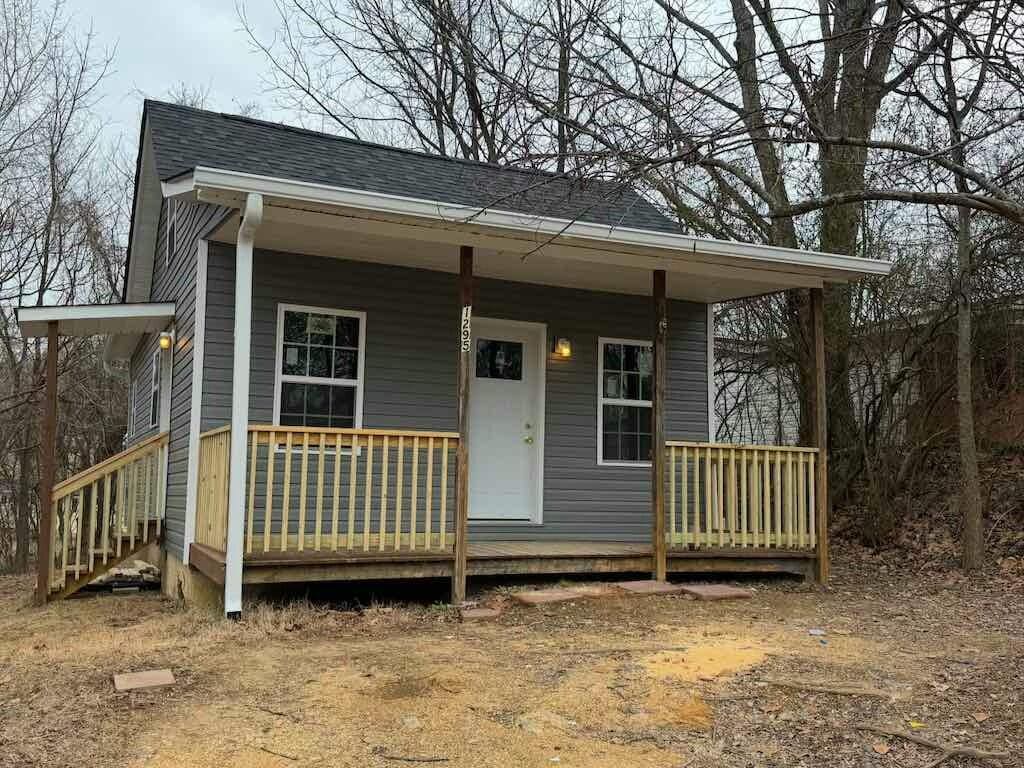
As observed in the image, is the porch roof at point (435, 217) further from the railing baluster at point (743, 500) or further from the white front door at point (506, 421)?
the railing baluster at point (743, 500)

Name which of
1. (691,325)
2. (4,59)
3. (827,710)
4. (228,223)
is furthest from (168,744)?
(4,59)

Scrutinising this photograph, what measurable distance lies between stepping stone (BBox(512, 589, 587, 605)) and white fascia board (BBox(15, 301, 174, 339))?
437 cm

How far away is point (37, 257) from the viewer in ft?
50.1

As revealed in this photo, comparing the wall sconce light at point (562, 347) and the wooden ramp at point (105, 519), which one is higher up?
the wall sconce light at point (562, 347)

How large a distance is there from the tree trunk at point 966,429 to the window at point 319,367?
17.7ft

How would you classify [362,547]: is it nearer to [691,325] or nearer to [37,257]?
[691,325]

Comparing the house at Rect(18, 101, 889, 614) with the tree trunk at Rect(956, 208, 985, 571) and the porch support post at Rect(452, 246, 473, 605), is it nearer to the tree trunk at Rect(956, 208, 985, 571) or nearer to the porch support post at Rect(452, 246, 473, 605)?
the porch support post at Rect(452, 246, 473, 605)

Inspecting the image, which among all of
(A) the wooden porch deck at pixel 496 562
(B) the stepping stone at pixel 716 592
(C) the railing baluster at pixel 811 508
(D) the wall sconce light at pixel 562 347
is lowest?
(B) the stepping stone at pixel 716 592

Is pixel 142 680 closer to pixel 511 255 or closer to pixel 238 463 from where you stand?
pixel 238 463

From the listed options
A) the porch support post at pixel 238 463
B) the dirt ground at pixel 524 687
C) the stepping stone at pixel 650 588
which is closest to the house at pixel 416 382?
the porch support post at pixel 238 463

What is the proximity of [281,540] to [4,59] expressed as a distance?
12068 mm

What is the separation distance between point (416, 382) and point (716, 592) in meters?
2.97

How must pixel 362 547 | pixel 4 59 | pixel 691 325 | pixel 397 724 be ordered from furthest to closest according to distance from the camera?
pixel 4 59, pixel 691 325, pixel 362 547, pixel 397 724

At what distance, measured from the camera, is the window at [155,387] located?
30.5 feet
